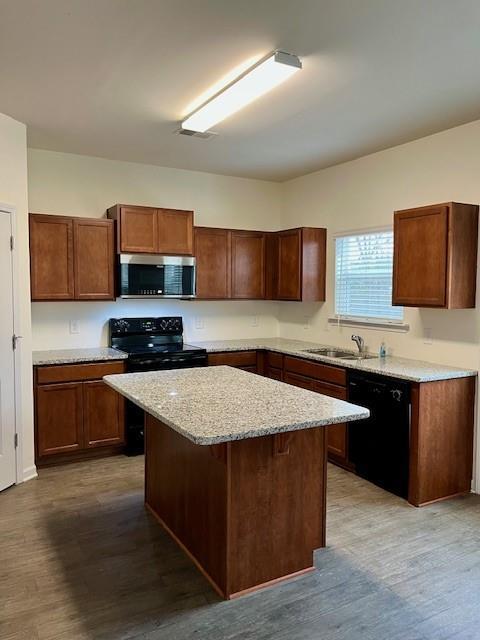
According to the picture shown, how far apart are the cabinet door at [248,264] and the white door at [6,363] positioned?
94.1 inches

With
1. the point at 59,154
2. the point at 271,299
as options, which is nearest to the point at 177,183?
the point at 59,154

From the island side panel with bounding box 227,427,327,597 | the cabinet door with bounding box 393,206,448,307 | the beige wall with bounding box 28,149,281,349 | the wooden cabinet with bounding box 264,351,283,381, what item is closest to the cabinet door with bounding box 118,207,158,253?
the beige wall with bounding box 28,149,281,349

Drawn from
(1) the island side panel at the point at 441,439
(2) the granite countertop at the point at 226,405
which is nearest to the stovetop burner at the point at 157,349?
(2) the granite countertop at the point at 226,405

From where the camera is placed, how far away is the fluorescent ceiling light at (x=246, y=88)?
2.60 metres

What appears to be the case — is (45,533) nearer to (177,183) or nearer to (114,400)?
(114,400)

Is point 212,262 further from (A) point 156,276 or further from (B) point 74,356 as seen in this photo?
(B) point 74,356

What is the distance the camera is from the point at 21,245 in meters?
3.74

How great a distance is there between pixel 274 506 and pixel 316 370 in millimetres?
1995

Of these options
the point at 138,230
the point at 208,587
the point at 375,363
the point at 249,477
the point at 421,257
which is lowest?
the point at 208,587

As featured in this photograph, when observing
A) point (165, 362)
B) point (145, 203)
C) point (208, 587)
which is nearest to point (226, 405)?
point (208, 587)

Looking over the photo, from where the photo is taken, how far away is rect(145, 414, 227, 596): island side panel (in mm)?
2404

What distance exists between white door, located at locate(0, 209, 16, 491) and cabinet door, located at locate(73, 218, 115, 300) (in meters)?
0.80

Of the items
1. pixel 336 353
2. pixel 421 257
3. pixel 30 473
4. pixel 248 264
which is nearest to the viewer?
pixel 421 257

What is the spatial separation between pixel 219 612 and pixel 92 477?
2.00 m
